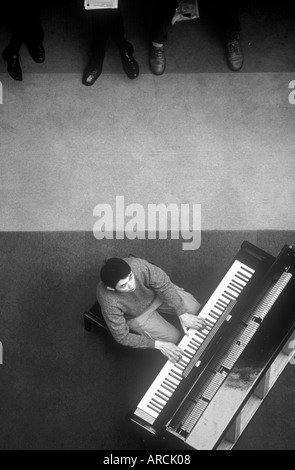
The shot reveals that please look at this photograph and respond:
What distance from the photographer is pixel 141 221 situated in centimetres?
451

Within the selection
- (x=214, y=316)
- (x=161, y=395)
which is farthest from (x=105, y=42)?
(x=161, y=395)

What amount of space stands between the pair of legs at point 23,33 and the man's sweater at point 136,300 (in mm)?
2214

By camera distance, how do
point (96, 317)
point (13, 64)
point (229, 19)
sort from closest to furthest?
point (96, 317) < point (229, 19) < point (13, 64)

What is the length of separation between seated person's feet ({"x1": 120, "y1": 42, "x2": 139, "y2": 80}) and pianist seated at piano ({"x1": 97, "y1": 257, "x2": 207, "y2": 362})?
1.91 meters

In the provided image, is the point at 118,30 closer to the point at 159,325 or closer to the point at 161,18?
the point at 161,18

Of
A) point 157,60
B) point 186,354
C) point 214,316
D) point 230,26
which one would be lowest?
point 186,354

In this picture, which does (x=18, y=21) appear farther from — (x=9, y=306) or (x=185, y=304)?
(x=185, y=304)

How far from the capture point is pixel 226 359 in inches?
133

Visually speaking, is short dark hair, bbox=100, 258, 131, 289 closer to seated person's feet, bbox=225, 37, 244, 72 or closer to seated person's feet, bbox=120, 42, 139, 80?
seated person's feet, bbox=120, 42, 139, 80

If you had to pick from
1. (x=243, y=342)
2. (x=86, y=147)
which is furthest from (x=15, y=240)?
(x=243, y=342)

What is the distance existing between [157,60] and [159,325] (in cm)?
233

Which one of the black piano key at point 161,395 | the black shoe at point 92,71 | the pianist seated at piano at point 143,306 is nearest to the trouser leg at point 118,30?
the black shoe at point 92,71

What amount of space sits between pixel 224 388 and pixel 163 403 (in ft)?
1.33

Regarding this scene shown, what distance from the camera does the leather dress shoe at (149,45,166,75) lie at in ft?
15.4
